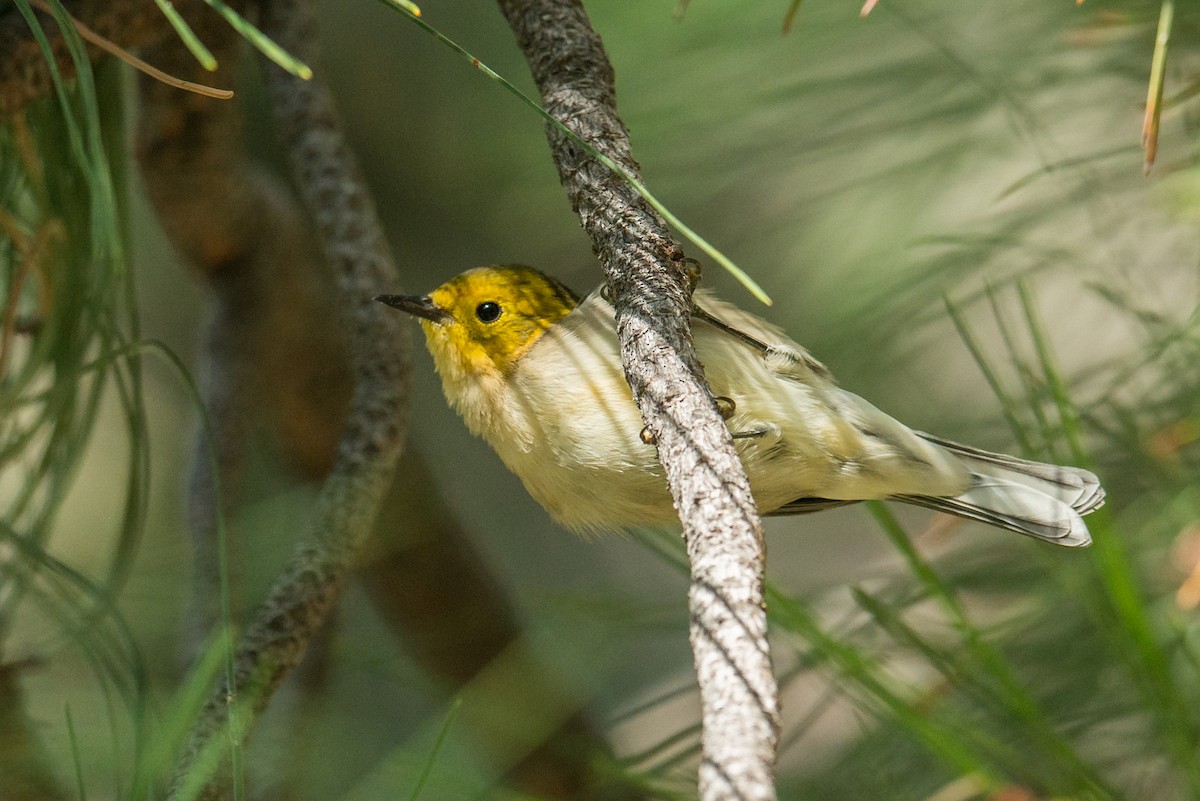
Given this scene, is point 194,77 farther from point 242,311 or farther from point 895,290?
point 895,290

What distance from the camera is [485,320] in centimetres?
142

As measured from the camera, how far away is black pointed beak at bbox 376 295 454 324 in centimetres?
131

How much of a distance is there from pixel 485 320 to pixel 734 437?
38 centimetres

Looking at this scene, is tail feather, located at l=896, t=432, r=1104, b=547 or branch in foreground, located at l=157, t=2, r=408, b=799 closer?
branch in foreground, located at l=157, t=2, r=408, b=799

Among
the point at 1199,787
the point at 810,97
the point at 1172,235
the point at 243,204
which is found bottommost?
the point at 1199,787

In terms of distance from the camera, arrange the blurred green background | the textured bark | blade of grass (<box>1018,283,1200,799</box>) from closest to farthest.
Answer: the textured bark → blade of grass (<box>1018,283,1200,799</box>) → the blurred green background

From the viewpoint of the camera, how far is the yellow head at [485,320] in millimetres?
1394

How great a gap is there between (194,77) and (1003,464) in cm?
108

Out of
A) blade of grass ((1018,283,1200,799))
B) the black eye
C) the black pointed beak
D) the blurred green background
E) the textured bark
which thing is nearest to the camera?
the textured bark

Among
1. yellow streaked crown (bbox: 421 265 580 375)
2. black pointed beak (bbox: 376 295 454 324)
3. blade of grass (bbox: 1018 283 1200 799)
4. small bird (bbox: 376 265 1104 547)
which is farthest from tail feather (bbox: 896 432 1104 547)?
black pointed beak (bbox: 376 295 454 324)

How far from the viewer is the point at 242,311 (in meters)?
1.72

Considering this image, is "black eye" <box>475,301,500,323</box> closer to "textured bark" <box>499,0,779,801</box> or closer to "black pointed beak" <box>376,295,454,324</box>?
"black pointed beak" <box>376,295,454,324</box>

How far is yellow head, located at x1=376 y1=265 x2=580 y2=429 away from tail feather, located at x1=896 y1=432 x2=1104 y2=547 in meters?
0.46

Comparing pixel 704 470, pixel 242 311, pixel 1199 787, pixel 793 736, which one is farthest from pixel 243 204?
pixel 1199 787
